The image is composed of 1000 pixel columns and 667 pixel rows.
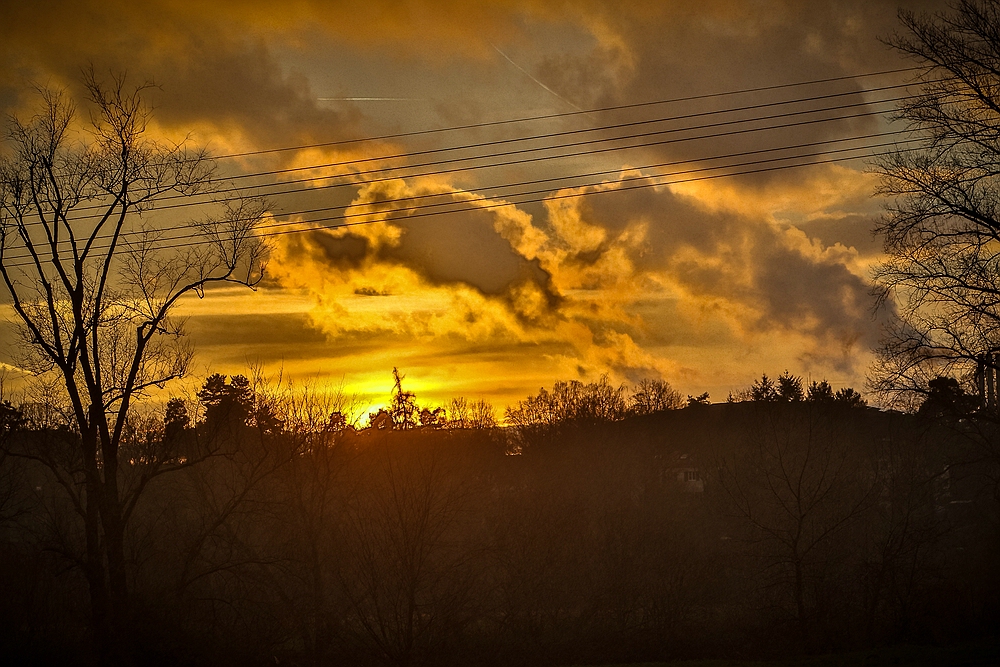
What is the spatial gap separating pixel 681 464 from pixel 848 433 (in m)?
11.2

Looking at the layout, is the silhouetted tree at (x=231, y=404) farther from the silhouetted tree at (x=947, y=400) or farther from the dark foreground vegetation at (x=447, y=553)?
the silhouetted tree at (x=947, y=400)

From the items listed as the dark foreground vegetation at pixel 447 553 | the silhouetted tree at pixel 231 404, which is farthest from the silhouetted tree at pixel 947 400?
the silhouetted tree at pixel 231 404

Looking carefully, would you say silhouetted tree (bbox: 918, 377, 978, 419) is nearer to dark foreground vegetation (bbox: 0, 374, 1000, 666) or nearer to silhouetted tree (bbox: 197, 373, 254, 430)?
dark foreground vegetation (bbox: 0, 374, 1000, 666)

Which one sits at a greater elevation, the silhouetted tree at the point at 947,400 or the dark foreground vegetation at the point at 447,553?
the silhouetted tree at the point at 947,400

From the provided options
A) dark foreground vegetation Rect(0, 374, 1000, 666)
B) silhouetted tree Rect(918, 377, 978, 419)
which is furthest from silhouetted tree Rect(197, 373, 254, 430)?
silhouetted tree Rect(918, 377, 978, 419)

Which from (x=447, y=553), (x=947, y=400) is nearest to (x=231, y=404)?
(x=447, y=553)

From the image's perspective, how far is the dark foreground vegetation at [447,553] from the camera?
27.9 meters

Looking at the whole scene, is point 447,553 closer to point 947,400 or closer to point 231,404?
point 231,404

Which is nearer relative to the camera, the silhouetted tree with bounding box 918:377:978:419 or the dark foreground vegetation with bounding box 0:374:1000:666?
the silhouetted tree with bounding box 918:377:978:419

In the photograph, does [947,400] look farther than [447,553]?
No

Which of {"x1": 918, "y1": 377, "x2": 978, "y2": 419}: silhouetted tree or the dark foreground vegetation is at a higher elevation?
{"x1": 918, "y1": 377, "x2": 978, "y2": 419}: silhouetted tree

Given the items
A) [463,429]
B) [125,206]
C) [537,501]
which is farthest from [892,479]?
[125,206]

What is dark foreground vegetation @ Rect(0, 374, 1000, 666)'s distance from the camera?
91.6 ft

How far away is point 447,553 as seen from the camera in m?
37.4
